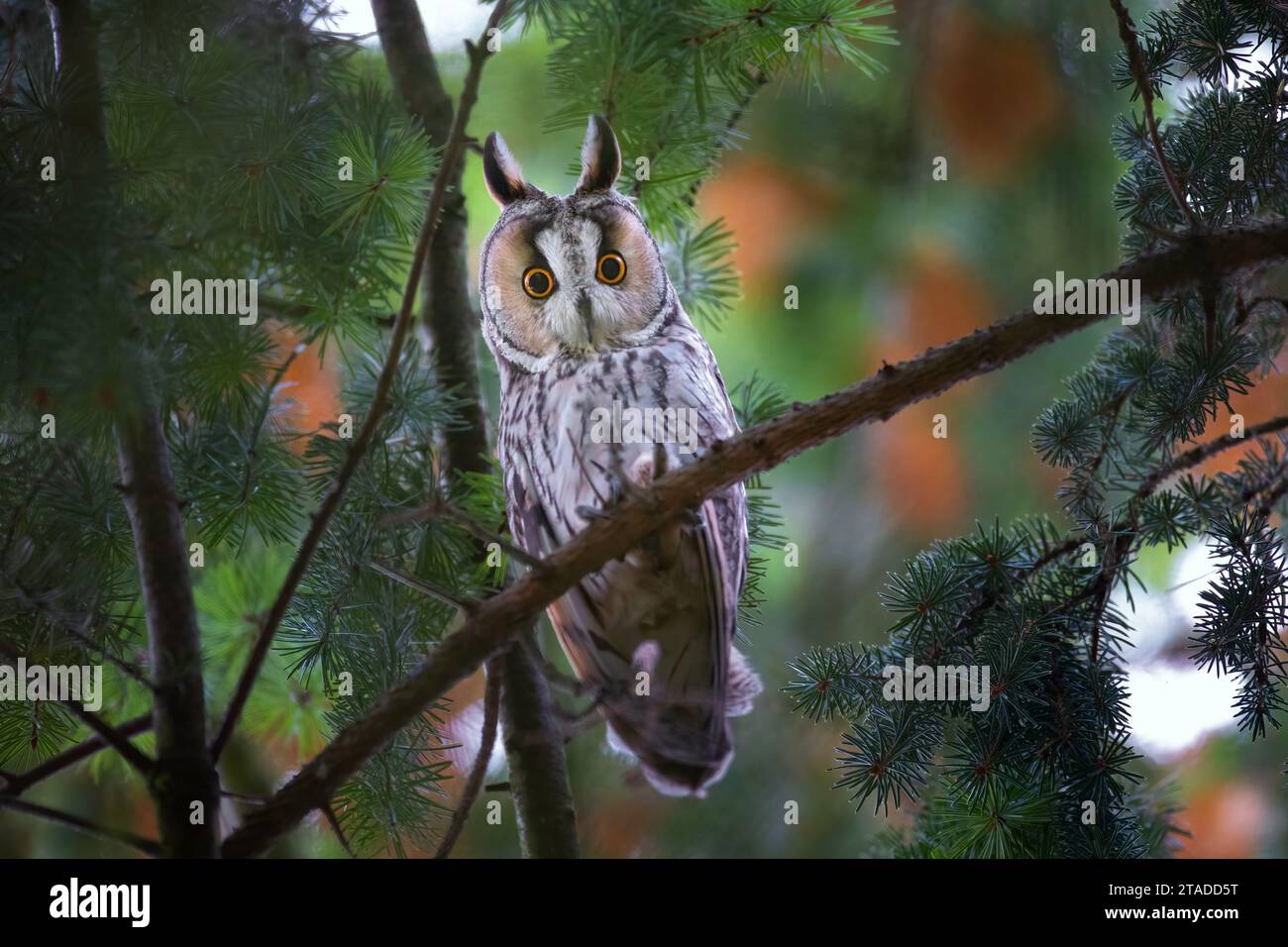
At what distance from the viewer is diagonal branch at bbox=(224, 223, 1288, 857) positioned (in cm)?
104

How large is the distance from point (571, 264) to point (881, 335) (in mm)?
868

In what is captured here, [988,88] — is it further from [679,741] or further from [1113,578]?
[679,741]

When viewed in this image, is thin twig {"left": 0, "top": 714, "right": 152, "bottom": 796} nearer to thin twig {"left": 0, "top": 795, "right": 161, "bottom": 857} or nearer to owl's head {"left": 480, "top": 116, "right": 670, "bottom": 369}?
thin twig {"left": 0, "top": 795, "right": 161, "bottom": 857}

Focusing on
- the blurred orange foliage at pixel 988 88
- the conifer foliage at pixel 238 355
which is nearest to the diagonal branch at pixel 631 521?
the conifer foliage at pixel 238 355

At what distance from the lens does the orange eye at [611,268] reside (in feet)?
4.72

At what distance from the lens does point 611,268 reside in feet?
4.74

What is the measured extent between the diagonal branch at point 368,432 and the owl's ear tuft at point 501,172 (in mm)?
221

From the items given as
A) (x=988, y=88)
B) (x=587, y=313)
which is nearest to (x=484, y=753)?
(x=587, y=313)

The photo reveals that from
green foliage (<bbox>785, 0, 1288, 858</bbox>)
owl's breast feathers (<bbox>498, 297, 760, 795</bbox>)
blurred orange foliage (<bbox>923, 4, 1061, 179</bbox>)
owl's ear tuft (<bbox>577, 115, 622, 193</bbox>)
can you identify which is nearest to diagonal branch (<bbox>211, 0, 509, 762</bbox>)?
owl's ear tuft (<bbox>577, 115, 622, 193</bbox>)

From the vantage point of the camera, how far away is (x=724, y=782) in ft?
5.56

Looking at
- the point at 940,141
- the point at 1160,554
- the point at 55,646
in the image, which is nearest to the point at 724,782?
the point at 1160,554

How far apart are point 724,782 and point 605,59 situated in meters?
1.14

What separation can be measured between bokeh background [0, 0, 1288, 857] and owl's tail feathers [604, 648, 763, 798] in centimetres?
21

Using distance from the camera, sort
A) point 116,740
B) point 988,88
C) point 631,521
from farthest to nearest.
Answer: point 988,88
point 631,521
point 116,740
